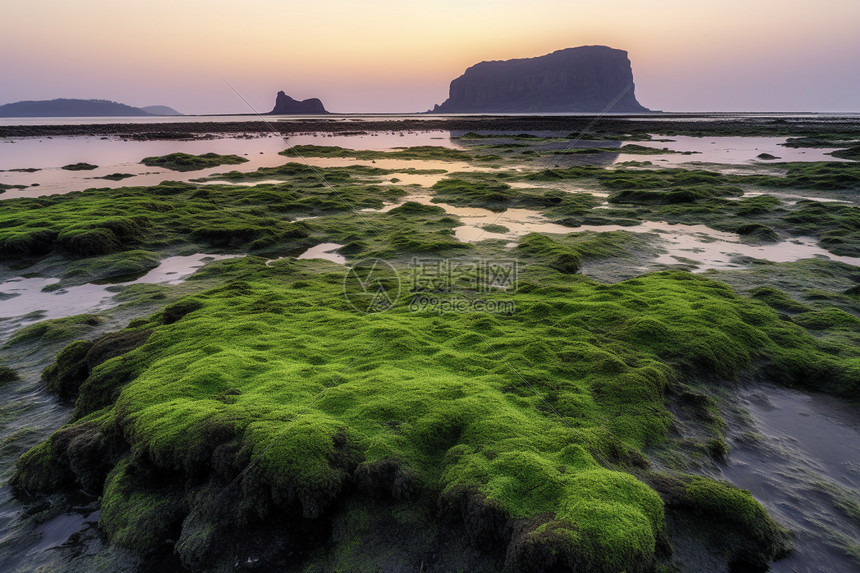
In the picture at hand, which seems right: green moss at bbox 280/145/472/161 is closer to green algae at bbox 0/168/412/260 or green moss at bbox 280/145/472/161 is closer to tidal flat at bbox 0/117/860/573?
green algae at bbox 0/168/412/260

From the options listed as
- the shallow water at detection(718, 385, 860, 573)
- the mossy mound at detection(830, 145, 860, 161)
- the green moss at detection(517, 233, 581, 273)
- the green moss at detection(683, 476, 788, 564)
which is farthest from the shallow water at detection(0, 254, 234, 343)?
the mossy mound at detection(830, 145, 860, 161)

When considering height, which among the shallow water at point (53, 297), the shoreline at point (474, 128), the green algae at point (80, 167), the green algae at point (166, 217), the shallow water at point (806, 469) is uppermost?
the shoreline at point (474, 128)

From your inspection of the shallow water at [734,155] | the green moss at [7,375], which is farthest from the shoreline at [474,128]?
the green moss at [7,375]

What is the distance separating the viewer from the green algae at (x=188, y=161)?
44000 millimetres

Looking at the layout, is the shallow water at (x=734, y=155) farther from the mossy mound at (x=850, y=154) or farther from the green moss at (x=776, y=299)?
the green moss at (x=776, y=299)

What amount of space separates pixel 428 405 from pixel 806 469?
19.9 ft

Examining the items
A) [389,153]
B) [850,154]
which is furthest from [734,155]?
[389,153]

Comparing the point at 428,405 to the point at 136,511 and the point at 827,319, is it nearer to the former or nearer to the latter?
the point at 136,511

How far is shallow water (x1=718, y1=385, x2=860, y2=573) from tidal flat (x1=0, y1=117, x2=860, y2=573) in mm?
37

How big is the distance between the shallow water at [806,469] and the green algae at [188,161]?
49.3 metres

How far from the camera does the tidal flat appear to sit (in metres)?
5.21

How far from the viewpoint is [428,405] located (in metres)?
6.97

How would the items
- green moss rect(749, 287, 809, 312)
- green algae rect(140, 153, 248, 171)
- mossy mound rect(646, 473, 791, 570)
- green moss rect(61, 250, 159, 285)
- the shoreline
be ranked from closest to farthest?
mossy mound rect(646, 473, 791, 570) < green moss rect(749, 287, 809, 312) < green moss rect(61, 250, 159, 285) < green algae rect(140, 153, 248, 171) < the shoreline

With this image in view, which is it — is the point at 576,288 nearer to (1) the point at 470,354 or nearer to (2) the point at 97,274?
(1) the point at 470,354
